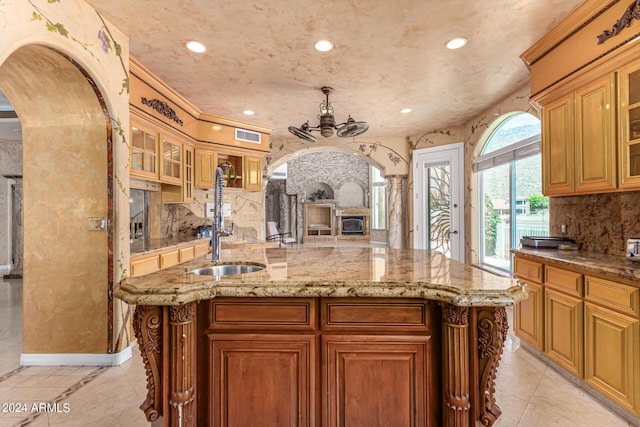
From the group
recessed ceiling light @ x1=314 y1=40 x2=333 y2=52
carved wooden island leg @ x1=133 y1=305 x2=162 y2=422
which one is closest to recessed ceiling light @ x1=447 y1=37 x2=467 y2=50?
recessed ceiling light @ x1=314 y1=40 x2=333 y2=52

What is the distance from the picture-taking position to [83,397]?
206cm

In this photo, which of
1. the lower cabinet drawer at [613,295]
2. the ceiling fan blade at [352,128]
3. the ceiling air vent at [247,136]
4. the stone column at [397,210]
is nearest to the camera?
the lower cabinet drawer at [613,295]

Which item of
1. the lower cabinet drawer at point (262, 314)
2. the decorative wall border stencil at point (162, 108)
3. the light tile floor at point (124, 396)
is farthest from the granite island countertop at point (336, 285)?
the decorative wall border stencil at point (162, 108)

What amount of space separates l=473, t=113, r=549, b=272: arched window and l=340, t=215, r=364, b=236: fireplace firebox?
706 cm

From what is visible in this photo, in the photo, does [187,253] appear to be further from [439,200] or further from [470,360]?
[439,200]

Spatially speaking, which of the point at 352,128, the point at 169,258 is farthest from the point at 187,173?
the point at 352,128

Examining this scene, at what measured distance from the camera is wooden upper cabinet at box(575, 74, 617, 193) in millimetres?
2086

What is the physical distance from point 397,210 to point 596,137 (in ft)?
12.2

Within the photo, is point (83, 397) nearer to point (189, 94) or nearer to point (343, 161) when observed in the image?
point (189, 94)

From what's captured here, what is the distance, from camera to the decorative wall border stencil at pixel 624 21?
1.87 meters

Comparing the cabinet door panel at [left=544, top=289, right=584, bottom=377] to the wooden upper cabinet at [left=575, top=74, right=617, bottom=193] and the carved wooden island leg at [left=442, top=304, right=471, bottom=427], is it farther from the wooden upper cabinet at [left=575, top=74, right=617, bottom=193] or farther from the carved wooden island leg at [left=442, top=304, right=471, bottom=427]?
the carved wooden island leg at [left=442, top=304, right=471, bottom=427]

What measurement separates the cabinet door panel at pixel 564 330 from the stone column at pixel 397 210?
348 centimetres

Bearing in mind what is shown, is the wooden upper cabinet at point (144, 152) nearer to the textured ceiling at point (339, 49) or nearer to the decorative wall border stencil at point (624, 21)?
the textured ceiling at point (339, 49)

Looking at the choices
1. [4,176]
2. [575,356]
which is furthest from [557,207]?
[4,176]
